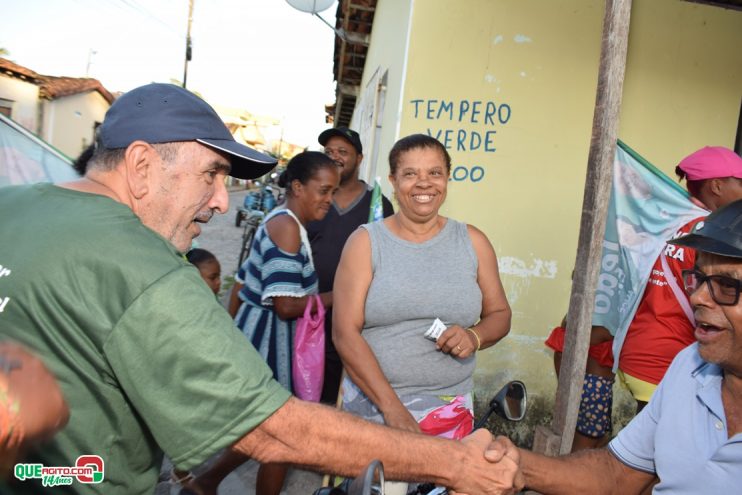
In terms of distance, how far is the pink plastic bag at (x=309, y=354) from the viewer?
3.08 m

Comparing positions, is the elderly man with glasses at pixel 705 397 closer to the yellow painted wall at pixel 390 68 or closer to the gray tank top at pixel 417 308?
the gray tank top at pixel 417 308

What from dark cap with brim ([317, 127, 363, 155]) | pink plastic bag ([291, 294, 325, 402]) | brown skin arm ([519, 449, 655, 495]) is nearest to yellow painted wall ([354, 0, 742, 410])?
dark cap with brim ([317, 127, 363, 155])

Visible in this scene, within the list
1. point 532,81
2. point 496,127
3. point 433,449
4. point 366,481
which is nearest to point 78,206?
point 366,481

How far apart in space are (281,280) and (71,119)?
32305 millimetres

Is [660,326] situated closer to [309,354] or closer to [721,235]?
[721,235]

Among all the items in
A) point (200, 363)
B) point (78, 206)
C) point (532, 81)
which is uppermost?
point (532, 81)

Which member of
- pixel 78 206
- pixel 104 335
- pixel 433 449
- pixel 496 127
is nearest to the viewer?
pixel 104 335

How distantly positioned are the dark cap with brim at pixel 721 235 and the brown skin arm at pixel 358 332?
1.21 m

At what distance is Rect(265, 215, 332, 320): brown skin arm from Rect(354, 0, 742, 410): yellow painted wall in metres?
1.67

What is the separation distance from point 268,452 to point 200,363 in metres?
0.30

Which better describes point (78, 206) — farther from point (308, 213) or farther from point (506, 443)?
point (308, 213)

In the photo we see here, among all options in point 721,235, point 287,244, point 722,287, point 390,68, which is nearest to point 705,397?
point 722,287

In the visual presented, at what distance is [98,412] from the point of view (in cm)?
130

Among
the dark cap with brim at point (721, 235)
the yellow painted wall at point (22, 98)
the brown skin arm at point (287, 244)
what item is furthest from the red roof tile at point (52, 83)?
the dark cap with brim at point (721, 235)
